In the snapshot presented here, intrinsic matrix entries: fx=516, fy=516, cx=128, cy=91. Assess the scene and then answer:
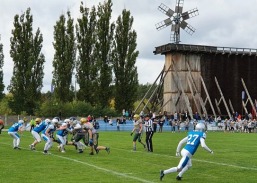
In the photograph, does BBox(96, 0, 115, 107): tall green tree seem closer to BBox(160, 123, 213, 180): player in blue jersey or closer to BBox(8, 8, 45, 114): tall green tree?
BBox(8, 8, 45, 114): tall green tree

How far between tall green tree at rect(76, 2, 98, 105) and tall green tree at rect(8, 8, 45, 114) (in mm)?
5398

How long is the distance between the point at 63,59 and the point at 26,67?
540cm

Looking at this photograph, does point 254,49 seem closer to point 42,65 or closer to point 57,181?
point 42,65

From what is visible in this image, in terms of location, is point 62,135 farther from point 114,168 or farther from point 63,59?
point 63,59

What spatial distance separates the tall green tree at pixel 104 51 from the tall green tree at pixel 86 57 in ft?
2.59

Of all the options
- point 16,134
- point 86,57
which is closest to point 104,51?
point 86,57

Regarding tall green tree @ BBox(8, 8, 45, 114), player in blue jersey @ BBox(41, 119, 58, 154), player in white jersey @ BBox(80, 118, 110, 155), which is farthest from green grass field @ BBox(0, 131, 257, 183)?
tall green tree @ BBox(8, 8, 45, 114)

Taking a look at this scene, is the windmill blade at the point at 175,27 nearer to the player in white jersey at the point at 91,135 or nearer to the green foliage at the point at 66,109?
the green foliage at the point at 66,109

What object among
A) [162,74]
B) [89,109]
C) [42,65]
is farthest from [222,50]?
[42,65]

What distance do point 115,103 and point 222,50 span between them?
17.0m

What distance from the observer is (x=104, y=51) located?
7362cm

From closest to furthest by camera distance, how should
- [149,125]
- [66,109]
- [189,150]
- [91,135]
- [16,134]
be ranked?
1. [189,150]
2. [91,135]
3. [149,125]
4. [16,134]
5. [66,109]

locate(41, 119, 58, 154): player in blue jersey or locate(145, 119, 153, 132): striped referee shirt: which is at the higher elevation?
locate(145, 119, 153, 132): striped referee shirt

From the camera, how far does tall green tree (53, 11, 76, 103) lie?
72.8m
